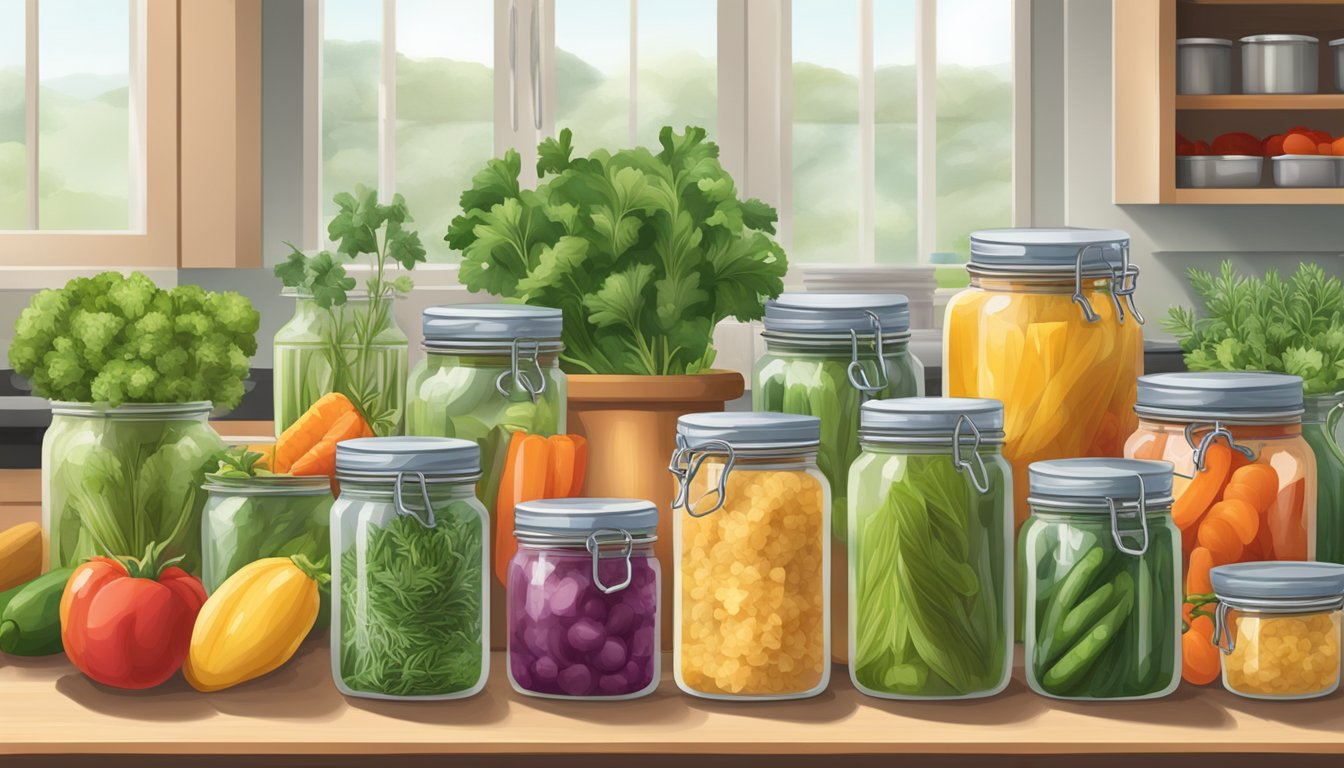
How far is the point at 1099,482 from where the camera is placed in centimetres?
85

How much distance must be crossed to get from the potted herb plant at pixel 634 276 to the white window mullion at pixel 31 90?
7.86 feet

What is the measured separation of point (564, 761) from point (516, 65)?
2613 mm

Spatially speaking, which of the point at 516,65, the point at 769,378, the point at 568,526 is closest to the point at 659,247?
the point at 769,378

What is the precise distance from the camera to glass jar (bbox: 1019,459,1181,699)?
0.85 meters

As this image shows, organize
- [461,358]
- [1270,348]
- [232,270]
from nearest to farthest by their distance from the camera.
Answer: [461,358] → [1270,348] → [232,270]

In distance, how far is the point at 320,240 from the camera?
327 cm

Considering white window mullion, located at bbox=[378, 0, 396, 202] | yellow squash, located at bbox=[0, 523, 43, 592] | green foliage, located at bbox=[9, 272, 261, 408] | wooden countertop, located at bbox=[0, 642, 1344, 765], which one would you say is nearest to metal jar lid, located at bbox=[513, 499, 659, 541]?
wooden countertop, located at bbox=[0, 642, 1344, 765]

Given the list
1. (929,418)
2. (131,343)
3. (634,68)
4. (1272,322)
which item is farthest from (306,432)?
(634,68)

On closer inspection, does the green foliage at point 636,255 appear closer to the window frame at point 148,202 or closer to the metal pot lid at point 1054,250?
the metal pot lid at point 1054,250

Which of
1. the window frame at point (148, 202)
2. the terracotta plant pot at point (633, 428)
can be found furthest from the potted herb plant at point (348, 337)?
the window frame at point (148, 202)

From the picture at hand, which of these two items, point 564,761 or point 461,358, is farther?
point 461,358

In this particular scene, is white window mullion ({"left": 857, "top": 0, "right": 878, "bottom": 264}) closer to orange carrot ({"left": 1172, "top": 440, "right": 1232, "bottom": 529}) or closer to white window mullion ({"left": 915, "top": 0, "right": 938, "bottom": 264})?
white window mullion ({"left": 915, "top": 0, "right": 938, "bottom": 264})

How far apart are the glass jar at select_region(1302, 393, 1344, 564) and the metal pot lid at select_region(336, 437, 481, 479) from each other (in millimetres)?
591

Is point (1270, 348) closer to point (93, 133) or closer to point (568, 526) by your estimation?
point (568, 526)
